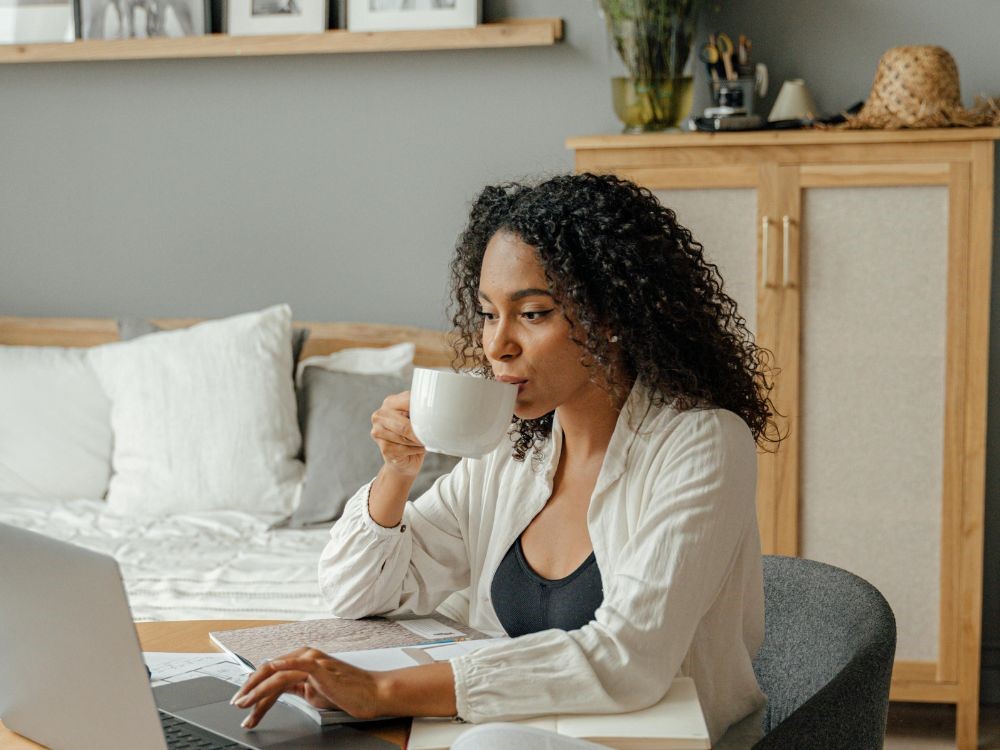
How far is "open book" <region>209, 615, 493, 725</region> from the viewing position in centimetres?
111

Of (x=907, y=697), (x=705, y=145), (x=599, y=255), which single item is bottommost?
(x=907, y=697)

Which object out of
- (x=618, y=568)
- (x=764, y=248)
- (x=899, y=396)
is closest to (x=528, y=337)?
(x=618, y=568)

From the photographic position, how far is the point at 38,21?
3.32 metres

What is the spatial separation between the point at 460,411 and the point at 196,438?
1.74 m

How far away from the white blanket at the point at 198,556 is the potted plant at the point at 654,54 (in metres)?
1.27

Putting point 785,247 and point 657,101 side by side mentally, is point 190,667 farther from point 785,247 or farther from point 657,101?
point 657,101

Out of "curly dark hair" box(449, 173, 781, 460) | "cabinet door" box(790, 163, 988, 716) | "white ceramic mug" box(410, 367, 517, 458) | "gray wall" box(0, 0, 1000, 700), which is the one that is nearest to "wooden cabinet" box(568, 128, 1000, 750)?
"cabinet door" box(790, 163, 988, 716)

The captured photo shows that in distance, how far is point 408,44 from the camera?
309 cm

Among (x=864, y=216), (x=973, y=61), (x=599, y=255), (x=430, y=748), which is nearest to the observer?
(x=430, y=748)

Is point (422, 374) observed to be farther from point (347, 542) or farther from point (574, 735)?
point (574, 735)

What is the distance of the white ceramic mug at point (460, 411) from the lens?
119 centimetres

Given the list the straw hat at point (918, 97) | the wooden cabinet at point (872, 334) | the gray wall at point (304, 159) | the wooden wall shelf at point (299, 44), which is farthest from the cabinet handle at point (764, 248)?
the wooden wall shelf at point (299, 44)

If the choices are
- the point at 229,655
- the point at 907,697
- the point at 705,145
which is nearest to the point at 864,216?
the point at 705,145

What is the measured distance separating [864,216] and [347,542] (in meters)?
1.70
